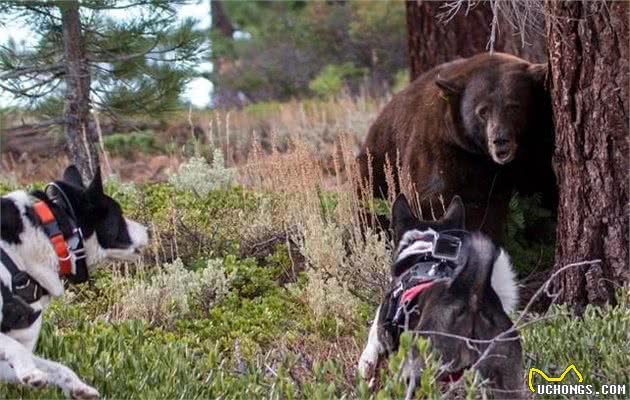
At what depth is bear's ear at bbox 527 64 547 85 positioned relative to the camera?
8.15 meters

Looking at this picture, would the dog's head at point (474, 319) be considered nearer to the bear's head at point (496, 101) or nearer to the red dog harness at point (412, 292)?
the red dog harness at point (412, 292)

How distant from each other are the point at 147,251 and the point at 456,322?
4.23 meters

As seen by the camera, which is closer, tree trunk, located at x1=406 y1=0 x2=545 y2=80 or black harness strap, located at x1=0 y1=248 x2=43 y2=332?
black harness strap, located at x1=0 y1=248 x2=43 y2=332

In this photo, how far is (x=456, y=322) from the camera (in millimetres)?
5254

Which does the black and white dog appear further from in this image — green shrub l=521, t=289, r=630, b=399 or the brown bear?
the brown bear

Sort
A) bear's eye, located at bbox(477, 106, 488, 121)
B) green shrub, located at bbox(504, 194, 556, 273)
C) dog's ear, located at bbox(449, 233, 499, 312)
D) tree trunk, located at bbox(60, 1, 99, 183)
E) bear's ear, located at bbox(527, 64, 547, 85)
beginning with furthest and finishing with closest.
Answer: tree trunk, located at bbox(60, 1, 99, 183) < green shrub, located at bbox(504, 194, 556, 273) < bear's eye, located at bbox(477, 106, 488, 121) < bear's ear, located at bbox(527, 64, 547, 85) < dog's ear, located at bbox(449, 233, 499, 312)

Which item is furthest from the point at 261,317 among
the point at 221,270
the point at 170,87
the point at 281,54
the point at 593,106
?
the point at 281,54

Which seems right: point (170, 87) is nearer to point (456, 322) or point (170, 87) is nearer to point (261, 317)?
point (261, 317)

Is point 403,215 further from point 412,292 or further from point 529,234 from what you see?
point 529,234

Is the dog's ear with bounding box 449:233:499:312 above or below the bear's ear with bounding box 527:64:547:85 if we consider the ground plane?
below

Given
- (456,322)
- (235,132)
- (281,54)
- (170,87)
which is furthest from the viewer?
(281,54)

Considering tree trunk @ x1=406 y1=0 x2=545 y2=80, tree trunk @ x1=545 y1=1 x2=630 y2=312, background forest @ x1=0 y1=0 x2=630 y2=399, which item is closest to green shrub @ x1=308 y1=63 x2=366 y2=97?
tree trunk @ x1=406 y1=0 x2=545 y2=80

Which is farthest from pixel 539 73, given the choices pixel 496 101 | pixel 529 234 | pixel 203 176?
pixel 203 176

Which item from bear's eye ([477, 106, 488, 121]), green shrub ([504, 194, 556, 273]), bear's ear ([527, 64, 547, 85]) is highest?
bear's ear ([527, 64, 547, 85])
